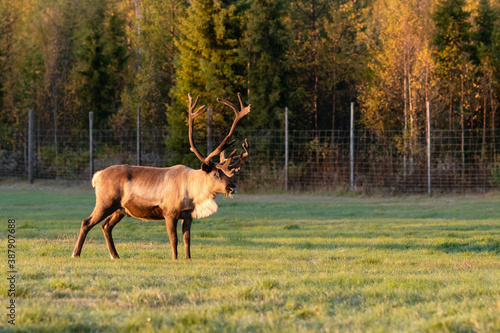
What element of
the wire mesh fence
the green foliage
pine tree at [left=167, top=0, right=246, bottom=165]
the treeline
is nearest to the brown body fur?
the wire mesh fence

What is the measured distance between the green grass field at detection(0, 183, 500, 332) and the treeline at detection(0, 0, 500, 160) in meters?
13.8

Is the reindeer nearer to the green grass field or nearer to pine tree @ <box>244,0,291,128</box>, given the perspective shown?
the green grass field

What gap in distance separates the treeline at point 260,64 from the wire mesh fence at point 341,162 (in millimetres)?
1259

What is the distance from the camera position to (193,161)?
30.4m

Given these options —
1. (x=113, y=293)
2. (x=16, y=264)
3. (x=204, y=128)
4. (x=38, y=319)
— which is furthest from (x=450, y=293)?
(x=204, y=128)

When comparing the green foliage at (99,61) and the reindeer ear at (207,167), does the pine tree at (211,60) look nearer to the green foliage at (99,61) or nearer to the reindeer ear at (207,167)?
the green foliage at (99,61)

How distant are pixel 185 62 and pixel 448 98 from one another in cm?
1304

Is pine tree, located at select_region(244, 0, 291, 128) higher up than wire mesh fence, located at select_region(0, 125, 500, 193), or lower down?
higher up

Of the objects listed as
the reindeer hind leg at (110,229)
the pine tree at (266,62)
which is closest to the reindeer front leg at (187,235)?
the reindeer hind leg at (110,229)

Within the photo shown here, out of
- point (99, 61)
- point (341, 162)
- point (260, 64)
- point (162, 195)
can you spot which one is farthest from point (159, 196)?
point (99, 61)

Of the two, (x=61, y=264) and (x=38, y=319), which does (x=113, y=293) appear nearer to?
(x=38, y=319)

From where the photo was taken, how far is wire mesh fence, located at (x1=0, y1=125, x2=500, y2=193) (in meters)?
26.8

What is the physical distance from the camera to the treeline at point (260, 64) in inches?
1252

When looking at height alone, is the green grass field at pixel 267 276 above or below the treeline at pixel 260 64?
below
